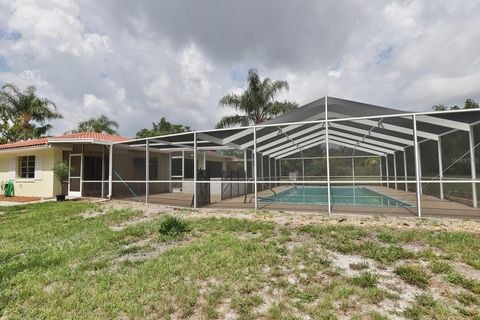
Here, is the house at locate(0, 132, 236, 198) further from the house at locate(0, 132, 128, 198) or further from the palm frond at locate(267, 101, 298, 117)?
the palm frond at locate(267, 101, 298, 117)

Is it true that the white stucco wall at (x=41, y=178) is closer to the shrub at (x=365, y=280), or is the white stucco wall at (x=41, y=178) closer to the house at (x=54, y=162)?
the house at (x=54, y=162)

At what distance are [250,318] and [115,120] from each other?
3167 centimetres

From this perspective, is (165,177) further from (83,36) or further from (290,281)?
(290,281)

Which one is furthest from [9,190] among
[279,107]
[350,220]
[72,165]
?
[279,107]

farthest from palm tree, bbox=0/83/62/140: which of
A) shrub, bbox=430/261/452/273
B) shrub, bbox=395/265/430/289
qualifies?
shrub, bbox=430/261/452/273

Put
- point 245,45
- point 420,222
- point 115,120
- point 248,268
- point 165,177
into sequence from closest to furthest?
point 248,268
point 420,222
point 245,45
point 165,177
point 115,120

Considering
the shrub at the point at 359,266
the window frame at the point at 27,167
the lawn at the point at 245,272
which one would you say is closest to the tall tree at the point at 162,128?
the window frame at the point at 27,167

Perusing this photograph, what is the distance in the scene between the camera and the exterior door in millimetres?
12469

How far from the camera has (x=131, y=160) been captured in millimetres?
15109

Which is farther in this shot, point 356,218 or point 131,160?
point 131,160

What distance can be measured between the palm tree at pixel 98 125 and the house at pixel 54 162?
49.2 ft

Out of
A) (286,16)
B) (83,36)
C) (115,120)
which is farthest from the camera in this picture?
(115,120)

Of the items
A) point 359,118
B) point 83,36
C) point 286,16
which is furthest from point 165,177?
point 359,118

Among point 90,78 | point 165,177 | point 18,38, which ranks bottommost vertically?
point 165,177
